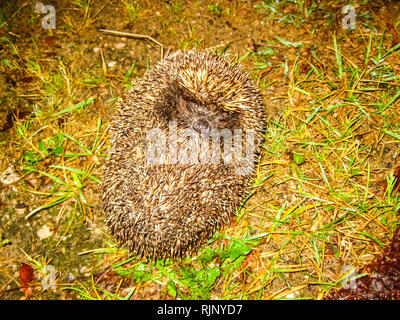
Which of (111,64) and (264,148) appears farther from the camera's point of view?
(111,64)

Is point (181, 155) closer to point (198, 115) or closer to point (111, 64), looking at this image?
point (198, 115)


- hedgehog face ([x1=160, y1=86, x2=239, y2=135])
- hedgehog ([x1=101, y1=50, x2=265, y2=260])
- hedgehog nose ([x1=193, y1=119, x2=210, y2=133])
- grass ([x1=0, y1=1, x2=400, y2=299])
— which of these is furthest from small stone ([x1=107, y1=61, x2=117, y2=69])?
hedgehog nose ([x1=193, y1=119, x2=210, y2=133])

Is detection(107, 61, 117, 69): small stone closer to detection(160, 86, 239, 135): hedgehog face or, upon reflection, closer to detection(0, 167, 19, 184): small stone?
detection(160, 86, 239, 135): hedgehog face

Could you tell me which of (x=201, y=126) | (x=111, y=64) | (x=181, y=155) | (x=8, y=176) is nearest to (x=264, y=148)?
(x=201, y=126)

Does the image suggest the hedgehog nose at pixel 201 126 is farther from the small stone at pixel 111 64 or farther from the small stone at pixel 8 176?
the small stone at pixel 8 176

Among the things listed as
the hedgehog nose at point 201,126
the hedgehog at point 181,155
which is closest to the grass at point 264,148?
the hedgehog at point 181,155
